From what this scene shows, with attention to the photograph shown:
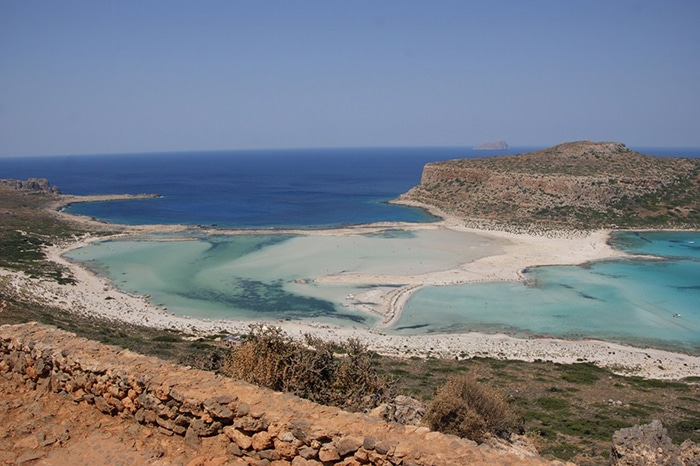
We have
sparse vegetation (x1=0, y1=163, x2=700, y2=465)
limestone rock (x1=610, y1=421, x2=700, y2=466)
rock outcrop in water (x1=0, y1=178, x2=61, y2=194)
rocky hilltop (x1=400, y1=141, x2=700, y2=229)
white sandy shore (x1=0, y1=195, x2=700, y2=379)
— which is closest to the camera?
limestone rock (x1=610, y1=421, x2=700, y2=466)

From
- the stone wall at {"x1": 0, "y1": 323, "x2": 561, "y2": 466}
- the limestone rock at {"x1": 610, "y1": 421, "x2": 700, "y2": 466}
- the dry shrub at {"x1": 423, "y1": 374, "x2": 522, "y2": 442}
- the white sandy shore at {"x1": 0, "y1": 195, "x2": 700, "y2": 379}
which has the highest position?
the stone wall at {"x1": 0, "y1": 323, "x2": 561, "y2": 466}

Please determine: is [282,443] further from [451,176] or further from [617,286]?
[451,176]

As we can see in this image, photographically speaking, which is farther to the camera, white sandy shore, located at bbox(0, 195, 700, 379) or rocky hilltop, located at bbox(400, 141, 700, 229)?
rocky hilltop, located at bbox(400, 141, 700, 229)

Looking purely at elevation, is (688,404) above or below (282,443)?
below

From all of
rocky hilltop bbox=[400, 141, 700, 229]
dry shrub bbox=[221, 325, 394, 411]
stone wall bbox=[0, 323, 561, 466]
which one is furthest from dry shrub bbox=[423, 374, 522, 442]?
rocky hilltop bbox=[400, 141, 700, 229]

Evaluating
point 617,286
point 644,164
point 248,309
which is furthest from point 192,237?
point 644,164

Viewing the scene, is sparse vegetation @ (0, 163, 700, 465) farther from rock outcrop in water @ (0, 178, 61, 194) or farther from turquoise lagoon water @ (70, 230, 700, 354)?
rock outcrop in water @ (0, 178, 61, 194)
